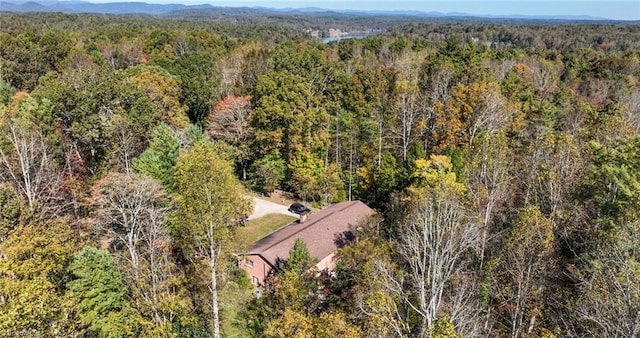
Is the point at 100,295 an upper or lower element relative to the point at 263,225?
upper

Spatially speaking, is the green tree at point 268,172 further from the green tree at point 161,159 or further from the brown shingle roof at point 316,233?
the green tree at point 161,159

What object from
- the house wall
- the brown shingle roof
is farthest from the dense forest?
the brown shingle roof

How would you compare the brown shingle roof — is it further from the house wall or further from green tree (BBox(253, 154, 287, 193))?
green tree (BBox(253, 154, 287, 193))

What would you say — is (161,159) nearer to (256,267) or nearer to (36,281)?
(256,267)

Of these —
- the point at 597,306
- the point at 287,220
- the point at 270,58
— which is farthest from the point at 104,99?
the point at 597,306

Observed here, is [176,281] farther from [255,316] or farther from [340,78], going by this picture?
[340,78]

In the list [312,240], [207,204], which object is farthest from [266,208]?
[207,204]
